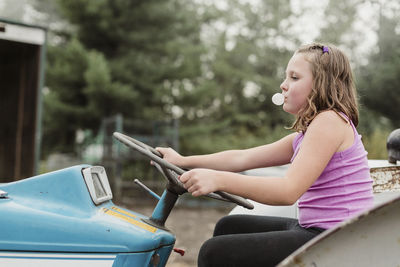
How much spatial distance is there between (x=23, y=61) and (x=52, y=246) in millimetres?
5991

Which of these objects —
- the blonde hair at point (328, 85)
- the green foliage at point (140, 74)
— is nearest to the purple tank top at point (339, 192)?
the blonde hair at point (328, 85)

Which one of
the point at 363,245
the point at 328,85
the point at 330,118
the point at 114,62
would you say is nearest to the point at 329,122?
the point at 330,118

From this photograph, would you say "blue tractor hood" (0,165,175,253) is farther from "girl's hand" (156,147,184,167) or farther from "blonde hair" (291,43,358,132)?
"blonde hair" (291,43,358,132)

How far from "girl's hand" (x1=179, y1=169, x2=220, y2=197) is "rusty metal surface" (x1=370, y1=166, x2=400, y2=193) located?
0.78 m

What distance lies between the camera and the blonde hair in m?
1.51

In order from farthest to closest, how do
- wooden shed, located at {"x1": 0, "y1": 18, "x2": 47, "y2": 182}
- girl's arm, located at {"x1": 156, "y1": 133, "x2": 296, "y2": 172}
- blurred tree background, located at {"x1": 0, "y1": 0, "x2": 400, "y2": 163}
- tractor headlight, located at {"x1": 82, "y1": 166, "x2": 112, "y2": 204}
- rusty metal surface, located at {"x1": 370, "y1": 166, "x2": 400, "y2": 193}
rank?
blurred tree background, located at {"x1": 0, "y1": 0, "x2": 400, "y2": 163}, wooden shed, located at {"x1": 0, "y1": 18, "x2": 47, "y2": 182}, girl's arm, located at {"x1": 156, "y1": 133, "x2": 296, "y2": 172}, rusty metal surface, located at {"x1": 370, "y1": 166, "x2": 400, "y2": 193}, tractor headlight, located at {"x1": 82, "y1": 166, "x2": 112, "y2": 204}

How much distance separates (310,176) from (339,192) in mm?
175

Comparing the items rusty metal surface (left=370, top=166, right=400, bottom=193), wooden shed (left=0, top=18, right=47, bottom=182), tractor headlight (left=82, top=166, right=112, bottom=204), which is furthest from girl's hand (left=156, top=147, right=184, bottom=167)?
wooden shed (left=0, top=18, right=47, bottom=182)

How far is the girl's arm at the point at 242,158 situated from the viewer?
1.84 metres

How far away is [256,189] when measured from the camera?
130 cm

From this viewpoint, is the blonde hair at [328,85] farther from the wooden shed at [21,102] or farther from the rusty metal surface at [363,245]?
Result: the wooden shed at [21,102]

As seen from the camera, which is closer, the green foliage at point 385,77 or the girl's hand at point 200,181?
the girl's hand at point 200,181

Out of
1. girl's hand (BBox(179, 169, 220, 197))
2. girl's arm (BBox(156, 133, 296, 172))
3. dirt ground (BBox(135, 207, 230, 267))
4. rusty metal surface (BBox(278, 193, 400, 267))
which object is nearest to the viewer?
rusty metal surface (BBox(278, 193, 400, 267))

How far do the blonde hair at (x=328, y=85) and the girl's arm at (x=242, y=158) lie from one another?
0.26 m
